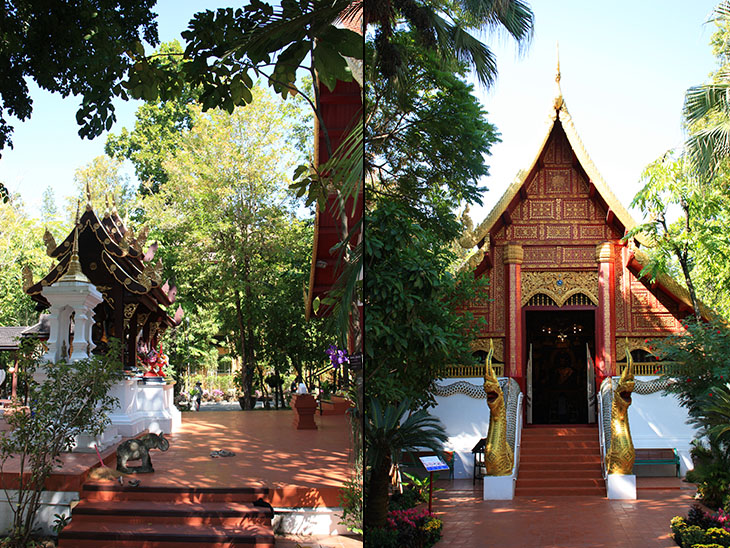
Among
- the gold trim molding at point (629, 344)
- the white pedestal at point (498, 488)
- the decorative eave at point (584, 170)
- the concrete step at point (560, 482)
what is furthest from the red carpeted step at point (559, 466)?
the decorative eave at point (584, 170)

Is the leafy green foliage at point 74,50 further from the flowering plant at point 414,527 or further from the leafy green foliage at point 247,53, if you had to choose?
the flowering plant at point 414,527

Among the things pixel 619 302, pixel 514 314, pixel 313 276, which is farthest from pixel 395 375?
pixel 313 276

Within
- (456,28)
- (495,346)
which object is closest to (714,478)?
(495,346)

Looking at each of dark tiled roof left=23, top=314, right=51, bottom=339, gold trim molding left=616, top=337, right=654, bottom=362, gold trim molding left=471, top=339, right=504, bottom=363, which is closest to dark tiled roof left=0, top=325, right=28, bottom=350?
dark tiled roof left=23, top=314, right=51, bottom=339

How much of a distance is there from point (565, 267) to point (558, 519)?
279 centimetres

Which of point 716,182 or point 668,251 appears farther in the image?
point 668,251

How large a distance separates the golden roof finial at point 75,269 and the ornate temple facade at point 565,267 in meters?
5.35

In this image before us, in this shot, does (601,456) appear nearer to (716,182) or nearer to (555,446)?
(555,446)

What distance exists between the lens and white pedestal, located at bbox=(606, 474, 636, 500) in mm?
5926

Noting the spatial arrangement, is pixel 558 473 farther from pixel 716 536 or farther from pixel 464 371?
pixel 716 536

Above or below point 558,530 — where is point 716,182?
above

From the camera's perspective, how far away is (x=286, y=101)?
1565mm

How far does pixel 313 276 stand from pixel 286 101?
405 mm

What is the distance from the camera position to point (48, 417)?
1.54m
